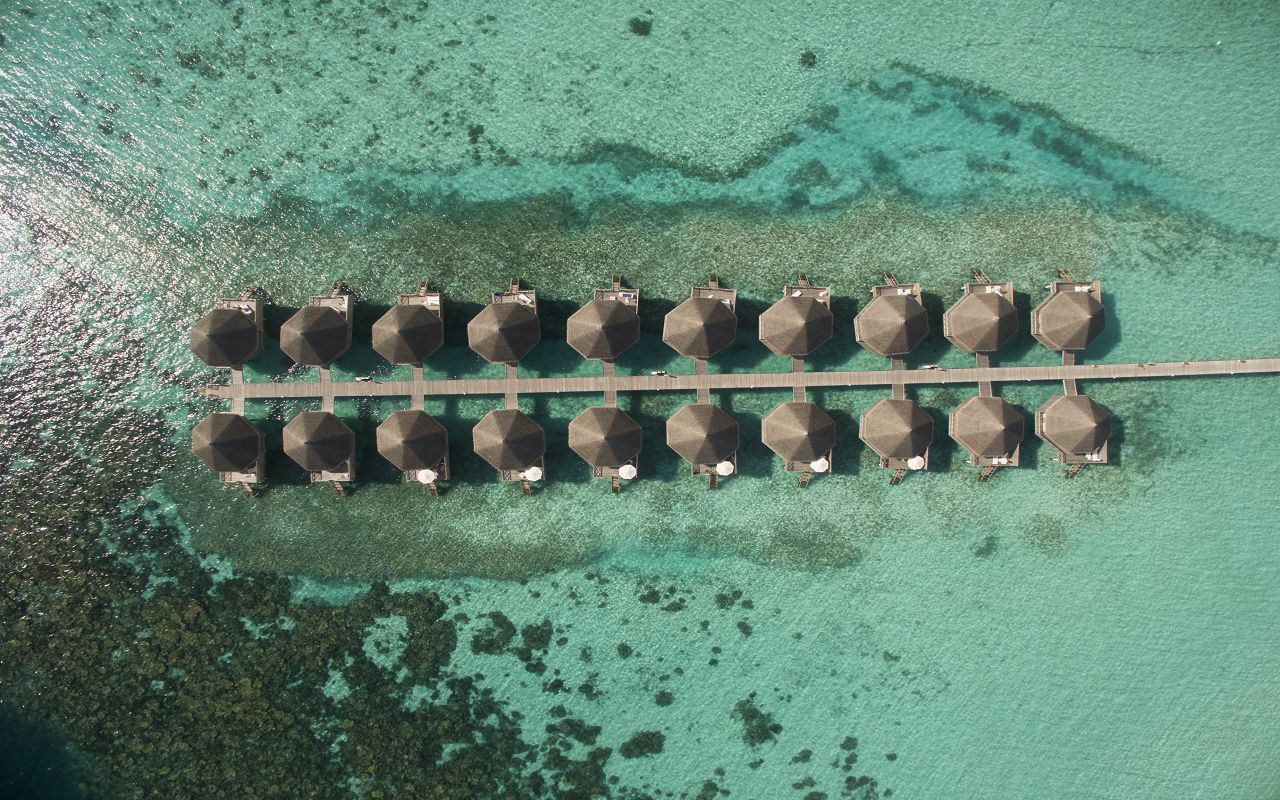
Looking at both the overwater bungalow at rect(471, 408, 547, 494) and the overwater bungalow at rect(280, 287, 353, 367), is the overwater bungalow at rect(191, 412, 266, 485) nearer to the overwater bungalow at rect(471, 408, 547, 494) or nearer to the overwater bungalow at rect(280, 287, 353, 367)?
the overwater bungalow at rect(280, 287, 353, 367)

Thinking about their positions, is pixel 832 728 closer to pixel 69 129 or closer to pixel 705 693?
pixel 705 693

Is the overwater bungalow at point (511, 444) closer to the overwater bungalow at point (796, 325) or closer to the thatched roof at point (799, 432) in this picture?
the thatched roof at point (799, 432)

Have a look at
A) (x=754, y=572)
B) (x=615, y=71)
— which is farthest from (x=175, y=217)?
(x=754, y=572)

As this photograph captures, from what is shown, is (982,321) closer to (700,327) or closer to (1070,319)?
(1070,319)

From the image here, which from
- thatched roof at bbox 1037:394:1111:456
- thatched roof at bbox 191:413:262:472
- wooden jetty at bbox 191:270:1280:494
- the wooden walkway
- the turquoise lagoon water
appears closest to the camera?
thatched roof at bbox 191:413:262:472

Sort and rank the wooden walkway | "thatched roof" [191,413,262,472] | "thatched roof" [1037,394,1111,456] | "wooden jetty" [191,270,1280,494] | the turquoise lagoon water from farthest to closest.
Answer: the turquoise lagoon water → the wooden walkway → "thatched roof" [1037,394,1111,456] → "wooden jetty" [191,270,1280,494] → "thatched roof" [191,413,262,472]

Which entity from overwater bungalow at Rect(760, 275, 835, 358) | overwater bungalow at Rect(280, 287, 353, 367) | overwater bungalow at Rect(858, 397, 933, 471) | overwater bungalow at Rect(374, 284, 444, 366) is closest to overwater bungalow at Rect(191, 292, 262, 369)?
overwater bungalow at Rect(280, 287, 353, 367)

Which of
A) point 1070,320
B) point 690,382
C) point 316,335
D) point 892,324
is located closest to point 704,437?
point 690,382
